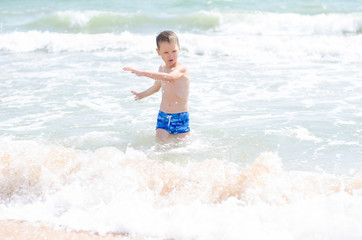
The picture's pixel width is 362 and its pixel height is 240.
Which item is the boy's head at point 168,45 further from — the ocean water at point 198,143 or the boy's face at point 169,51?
the ocean water at point 198,143

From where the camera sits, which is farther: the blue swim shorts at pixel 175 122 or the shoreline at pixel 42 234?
the blue swim shorts at pixel 175 122

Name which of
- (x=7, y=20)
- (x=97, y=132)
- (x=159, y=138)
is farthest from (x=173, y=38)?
(x=7, y=20)

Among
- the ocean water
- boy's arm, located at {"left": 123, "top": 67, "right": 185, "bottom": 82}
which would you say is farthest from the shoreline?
boy's arm, located at {"left": 123, "top": 67, "right": 185, "bottom": 82}

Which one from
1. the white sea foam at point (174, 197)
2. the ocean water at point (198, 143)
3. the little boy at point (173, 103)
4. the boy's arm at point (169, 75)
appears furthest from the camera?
the little boy at point (173, 103)

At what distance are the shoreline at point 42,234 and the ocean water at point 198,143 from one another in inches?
2.6

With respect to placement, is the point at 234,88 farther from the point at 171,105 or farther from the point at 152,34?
the point at 152,34

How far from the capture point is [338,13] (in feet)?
53.9

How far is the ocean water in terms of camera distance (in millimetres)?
3238

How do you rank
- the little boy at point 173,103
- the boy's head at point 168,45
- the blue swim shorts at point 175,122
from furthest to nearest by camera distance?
the blue swim shorts at point 175,122 → the little boy at point 173,103 → the boy's head at point 168,45

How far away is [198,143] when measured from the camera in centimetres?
510

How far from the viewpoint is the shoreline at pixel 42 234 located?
10.2 feet

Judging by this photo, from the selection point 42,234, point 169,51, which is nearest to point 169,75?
point 169,51

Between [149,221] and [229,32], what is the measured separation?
13.0 m

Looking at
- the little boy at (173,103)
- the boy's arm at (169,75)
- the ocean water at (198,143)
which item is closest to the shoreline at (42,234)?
the ocean water at (198,143)
